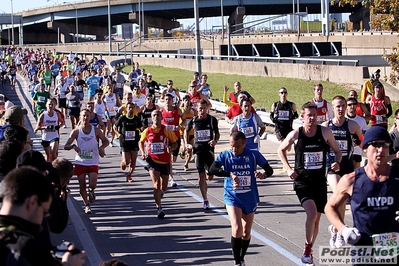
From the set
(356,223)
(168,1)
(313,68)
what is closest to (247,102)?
(356,223)

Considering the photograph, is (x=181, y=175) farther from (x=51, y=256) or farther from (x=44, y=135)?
(x=51, y=256)

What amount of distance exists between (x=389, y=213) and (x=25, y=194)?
3112 millimetres

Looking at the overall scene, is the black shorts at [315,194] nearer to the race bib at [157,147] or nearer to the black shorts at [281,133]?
the race bib at [157,147]

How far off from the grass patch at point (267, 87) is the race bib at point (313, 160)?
15487mm

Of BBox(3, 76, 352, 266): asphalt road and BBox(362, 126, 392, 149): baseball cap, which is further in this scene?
BBox(3, 76, 352, 266): asphalt road

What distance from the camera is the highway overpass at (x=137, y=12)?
397ft

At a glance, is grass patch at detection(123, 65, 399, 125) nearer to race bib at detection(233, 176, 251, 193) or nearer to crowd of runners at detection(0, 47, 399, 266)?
crowd of runners at detection(0, 47, 399, 266)

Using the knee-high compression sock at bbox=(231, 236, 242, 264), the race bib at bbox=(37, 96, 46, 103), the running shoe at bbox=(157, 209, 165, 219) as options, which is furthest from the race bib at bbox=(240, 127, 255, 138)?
the race bib at bbox=(37, 96, 46, 103)

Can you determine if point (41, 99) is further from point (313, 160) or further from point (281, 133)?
point (313, 160)

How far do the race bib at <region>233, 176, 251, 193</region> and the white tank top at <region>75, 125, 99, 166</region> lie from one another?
4702mm

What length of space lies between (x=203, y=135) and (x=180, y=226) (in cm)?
244

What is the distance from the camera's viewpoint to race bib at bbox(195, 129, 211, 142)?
1427cm

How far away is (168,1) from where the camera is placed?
123 metres

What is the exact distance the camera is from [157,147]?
13203mm
